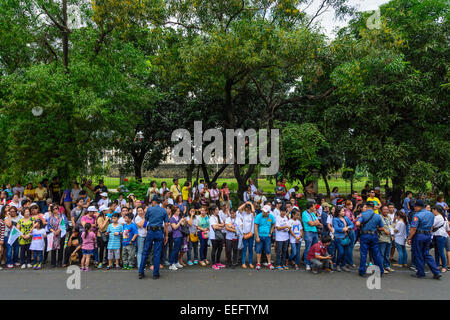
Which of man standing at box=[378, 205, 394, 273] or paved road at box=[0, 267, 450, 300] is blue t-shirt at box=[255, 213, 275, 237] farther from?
man standing at box=[378, 205, 394, 273]

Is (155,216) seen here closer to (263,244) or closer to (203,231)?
(203,231)

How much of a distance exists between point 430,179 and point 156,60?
12510 millimetres

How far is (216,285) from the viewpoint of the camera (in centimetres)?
629

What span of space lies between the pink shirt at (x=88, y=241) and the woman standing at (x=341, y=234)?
5.79 m

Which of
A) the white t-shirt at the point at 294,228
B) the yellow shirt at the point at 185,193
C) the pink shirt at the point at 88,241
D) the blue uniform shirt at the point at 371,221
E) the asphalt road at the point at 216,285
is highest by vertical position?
the yellow shirt at the point at 185,193

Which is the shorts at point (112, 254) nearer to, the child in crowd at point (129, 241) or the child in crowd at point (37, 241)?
the child in crowd at point (129, 241)

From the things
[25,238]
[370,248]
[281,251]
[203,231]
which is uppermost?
[203,231]

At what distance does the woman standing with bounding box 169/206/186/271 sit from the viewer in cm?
734

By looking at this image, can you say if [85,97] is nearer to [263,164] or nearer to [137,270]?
[137,270]

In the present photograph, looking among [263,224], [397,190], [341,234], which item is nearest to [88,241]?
[263,224]

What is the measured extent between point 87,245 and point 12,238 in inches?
76.6

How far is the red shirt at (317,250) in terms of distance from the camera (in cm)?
720

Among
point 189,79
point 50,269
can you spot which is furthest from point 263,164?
point 50,269

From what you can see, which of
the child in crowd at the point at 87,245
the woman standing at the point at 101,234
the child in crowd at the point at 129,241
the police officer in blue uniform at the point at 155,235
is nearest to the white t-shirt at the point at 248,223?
the police officer in blue uniform at the point at 155,235
